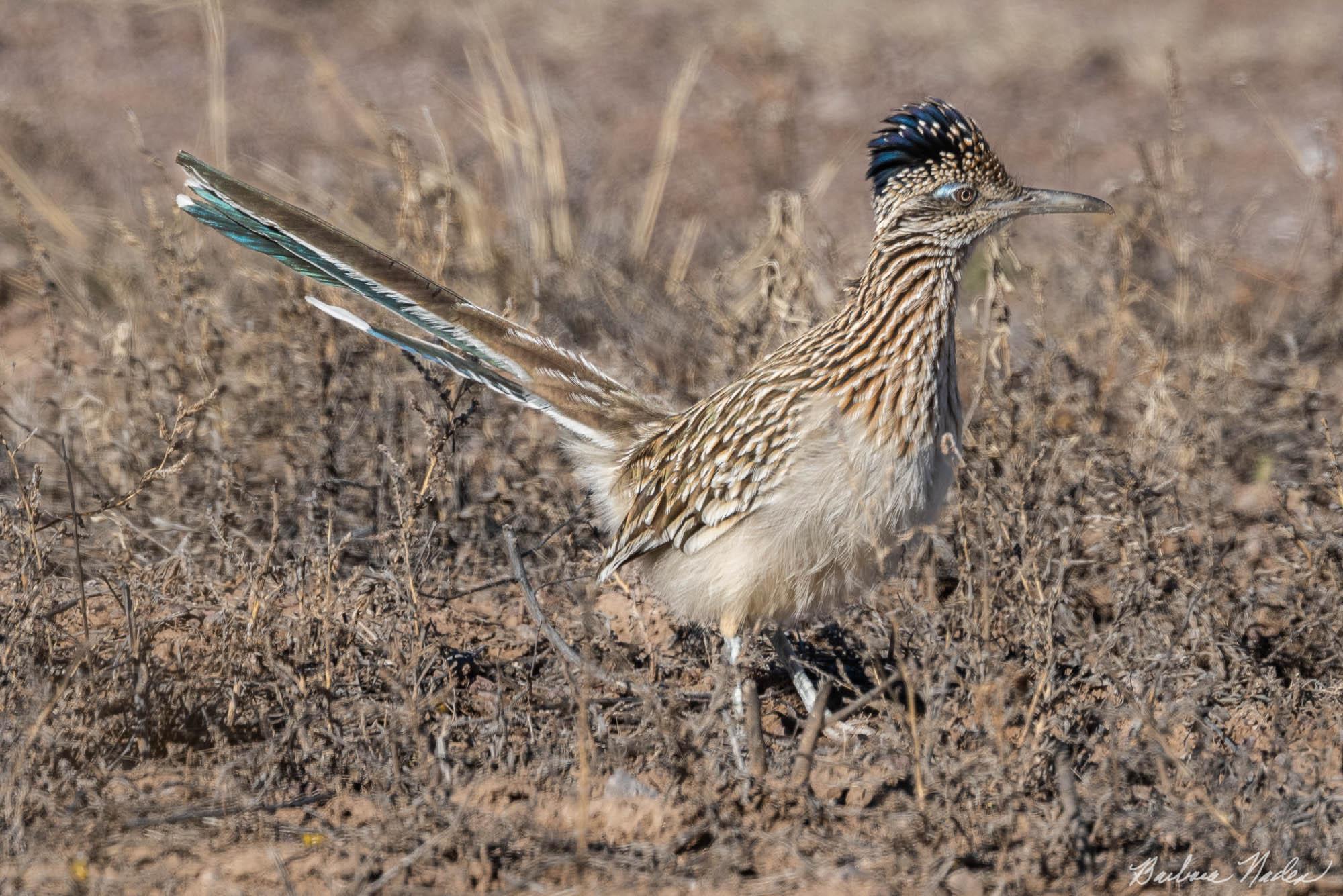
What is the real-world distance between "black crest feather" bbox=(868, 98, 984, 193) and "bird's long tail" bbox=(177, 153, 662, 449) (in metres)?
1.25

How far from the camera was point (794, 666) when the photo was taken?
15.7ft

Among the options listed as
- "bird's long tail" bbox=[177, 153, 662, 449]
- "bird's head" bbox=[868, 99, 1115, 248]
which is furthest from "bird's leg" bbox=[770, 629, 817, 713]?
"bird's head" bbox=[868, 99, 1115, 248]

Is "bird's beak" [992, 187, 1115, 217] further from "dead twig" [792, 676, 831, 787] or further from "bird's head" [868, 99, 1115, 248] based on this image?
"dead twig" [792, 676, 831, 787]

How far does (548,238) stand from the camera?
7.96 m

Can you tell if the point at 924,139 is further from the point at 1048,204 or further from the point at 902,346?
the point at 902,346

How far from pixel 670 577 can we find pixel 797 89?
758cm

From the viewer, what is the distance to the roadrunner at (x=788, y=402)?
416cm

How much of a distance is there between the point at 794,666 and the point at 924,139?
5.62ft

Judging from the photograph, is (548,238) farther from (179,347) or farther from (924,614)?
(924,614)

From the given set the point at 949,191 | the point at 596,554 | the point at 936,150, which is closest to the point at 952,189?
the point at 949,191

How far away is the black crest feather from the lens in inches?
176

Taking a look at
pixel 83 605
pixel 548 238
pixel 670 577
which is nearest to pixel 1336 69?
pixel 548 238

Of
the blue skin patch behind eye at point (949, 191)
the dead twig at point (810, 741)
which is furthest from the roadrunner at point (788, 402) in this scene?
the dead twig at point (810, 741)

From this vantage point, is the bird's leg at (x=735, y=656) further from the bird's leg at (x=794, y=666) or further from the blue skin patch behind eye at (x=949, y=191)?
the blue skin patch behind eye at (x=949, y=191)
